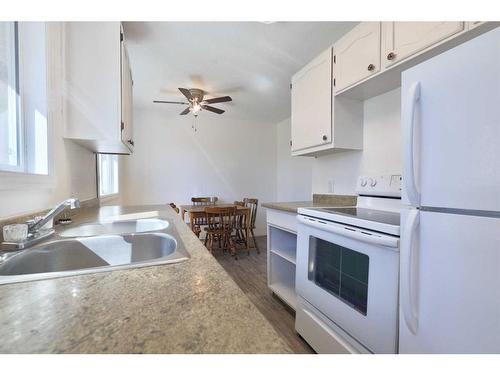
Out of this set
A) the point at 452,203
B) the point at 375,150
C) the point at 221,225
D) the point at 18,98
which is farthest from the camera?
the point at 221,225

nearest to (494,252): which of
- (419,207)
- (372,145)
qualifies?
(419,207)

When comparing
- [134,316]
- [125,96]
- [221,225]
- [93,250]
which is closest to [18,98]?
[125,96]

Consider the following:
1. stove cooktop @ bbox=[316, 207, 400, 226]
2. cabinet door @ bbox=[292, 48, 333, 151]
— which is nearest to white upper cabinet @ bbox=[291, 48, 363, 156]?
cabinet door @ bbox=[292, 48, 333, 151]

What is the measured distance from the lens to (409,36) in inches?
50.4

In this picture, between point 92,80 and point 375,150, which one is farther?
A: point 375,150

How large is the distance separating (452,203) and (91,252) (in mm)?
1435

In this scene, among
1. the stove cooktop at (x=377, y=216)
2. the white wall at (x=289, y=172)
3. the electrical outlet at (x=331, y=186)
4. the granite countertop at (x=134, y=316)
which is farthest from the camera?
the white wall at (x=289, y=172)

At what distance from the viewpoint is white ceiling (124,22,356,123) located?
6.09ft

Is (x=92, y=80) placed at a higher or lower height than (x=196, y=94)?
lower

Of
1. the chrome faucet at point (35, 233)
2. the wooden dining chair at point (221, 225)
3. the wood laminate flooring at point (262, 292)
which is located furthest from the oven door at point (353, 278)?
the wooden dining chair at point (221, 225)

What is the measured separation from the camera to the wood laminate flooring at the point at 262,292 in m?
1.64

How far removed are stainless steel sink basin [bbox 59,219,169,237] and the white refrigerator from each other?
1.16 m

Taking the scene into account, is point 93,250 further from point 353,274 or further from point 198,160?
point 198,160

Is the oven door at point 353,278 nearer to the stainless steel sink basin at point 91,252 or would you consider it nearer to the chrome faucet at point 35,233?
the stainless steel sink basin at point 91,252
